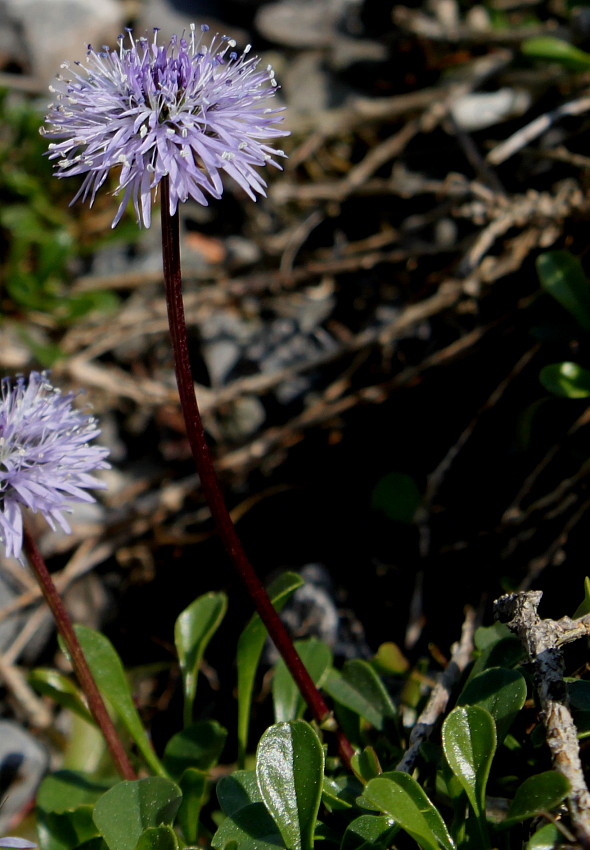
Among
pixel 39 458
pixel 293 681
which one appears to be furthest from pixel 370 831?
pixel 39 458

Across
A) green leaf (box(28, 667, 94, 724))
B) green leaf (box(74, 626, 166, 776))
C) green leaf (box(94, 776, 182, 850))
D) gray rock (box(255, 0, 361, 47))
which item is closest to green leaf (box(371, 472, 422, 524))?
green leaf (box(74, 626, 166, 776))

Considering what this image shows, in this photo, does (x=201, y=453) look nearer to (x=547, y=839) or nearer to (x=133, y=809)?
(x=133, y=809)

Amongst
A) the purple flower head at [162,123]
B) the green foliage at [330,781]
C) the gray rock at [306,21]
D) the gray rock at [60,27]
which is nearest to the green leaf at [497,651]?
the green foliage at [330,781]

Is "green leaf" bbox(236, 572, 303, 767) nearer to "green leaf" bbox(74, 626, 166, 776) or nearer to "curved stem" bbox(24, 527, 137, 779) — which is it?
"green leaf" bbox(74, 626, 166, 776)

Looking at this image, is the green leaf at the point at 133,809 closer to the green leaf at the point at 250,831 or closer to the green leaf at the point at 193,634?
the green leaf at the point at 250,831

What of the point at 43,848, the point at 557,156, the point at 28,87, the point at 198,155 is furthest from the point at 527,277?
the point at 28,87
